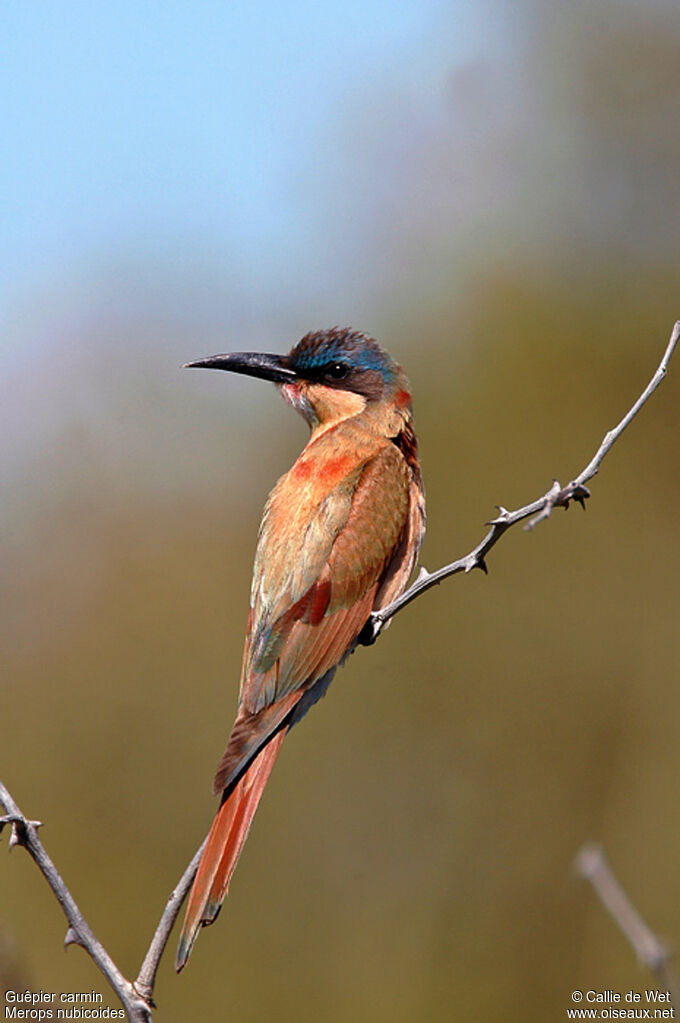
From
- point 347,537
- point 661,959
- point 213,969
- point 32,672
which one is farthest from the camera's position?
point 32,672

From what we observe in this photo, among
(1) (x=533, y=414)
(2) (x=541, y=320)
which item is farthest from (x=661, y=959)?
(2) (x=541, y=320)

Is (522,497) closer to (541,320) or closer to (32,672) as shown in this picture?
(541,320)

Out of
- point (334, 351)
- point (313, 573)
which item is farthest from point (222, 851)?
point (334, 351)

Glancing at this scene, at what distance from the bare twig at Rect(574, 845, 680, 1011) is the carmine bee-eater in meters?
0.81

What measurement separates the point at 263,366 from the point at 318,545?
29.3 inches

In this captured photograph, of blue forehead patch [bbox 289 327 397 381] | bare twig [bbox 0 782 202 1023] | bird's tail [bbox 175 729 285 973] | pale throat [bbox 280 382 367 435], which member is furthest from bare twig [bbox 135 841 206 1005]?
blue forehead patch [bbox 289 327 397 381]

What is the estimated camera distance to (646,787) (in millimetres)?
5602

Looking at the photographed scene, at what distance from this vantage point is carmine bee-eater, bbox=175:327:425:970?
2688 millimetres

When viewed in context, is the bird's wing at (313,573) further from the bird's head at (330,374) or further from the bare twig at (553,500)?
the bare twig at (553,500)

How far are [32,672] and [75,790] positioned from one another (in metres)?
1.10

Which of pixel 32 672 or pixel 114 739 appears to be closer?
pixel 114 739

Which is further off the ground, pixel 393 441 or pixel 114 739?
pixel 393 441

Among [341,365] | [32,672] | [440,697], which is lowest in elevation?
[440,697]

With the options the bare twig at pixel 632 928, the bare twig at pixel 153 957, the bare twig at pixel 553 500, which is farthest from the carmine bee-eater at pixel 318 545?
the bare twig at pixel 632 928
